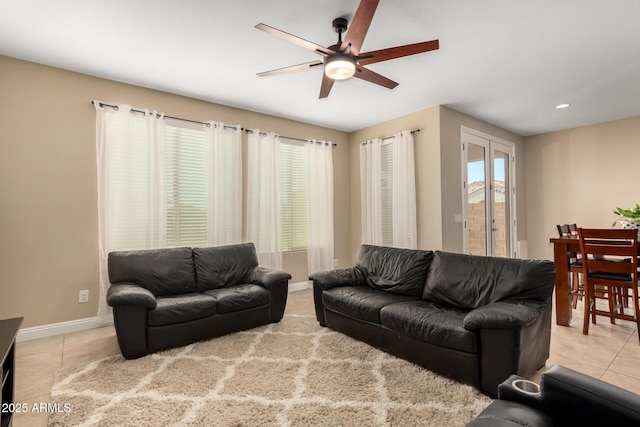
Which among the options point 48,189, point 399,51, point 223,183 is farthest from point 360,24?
point 48,189

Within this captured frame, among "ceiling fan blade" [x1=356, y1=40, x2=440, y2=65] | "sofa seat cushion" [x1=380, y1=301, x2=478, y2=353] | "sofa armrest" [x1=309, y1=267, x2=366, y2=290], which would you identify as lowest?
"sofa seat cushion" [x1=380, y1=301, x2=478, y2=353]

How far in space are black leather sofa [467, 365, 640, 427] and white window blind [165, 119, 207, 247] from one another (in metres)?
3.76

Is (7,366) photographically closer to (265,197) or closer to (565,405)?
(565,405)

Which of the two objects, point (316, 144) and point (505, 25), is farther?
point (316, 144)

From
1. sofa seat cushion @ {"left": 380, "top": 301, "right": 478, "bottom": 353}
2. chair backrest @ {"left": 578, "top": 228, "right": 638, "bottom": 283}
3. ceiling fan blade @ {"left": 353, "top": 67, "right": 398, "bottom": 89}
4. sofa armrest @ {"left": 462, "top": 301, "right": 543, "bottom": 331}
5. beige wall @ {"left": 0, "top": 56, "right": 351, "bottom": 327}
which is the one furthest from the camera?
beige wall @ {"left": 0, "top": 56, "right": 351, "bottom": 327}

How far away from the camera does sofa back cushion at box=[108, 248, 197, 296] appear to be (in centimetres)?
319

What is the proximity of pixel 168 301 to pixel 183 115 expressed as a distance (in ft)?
7.89

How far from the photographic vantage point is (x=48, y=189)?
10.6ft

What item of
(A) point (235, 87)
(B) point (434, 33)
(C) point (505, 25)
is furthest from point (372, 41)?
(A) point (235, 87)

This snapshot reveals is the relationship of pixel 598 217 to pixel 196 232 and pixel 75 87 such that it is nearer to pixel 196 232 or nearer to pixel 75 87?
pixel 196 232

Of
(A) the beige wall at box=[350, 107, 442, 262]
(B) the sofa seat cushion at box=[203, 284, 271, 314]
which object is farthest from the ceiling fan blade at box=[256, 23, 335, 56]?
(A) the beige wall at box=[350, 107, 442, 262]

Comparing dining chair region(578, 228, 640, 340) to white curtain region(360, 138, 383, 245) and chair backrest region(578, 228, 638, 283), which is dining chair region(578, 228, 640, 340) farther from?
white curtain region(360, 138, 383, 245)

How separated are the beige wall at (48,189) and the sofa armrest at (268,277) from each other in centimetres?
174

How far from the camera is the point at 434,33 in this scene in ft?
8.71
